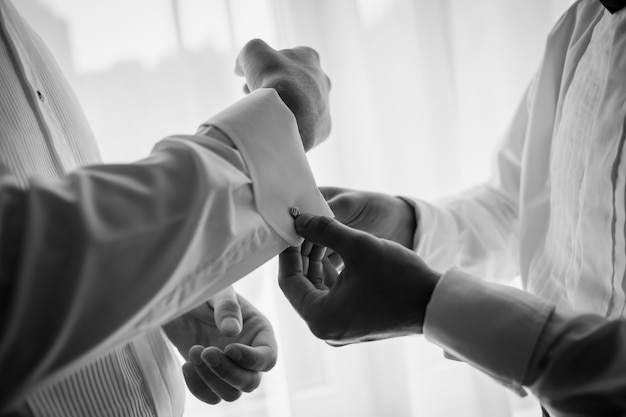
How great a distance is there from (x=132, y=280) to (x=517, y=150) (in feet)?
2.98

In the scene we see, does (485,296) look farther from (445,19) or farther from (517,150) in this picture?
(445,19)

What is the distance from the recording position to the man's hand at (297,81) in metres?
0.64

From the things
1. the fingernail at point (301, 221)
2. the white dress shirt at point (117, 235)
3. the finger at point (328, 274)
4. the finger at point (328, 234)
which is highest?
the white dress shirt at point (117, 235)

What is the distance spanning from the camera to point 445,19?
4.38 ft

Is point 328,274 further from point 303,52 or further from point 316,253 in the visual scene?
point 303,52

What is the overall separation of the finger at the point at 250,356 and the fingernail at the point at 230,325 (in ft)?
0.07

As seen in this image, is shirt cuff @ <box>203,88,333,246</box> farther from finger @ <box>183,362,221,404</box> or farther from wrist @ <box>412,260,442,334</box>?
finger @ <box>183,362,221,404</box>

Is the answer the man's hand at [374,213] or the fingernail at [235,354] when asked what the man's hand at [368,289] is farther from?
the man's hand at [374,213]

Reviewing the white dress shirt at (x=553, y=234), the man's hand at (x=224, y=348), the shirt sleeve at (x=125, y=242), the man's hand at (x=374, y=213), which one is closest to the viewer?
the shirt sleeve at (x=125, y=242)

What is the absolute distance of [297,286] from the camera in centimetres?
62

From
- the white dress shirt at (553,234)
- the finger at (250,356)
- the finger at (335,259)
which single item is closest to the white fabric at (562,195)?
the white dress shirt at (553,234)

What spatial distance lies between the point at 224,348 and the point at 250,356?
90mm

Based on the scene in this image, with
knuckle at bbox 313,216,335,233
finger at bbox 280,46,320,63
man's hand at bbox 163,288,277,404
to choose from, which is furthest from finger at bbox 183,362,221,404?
finger at bbox 280,46,320,63

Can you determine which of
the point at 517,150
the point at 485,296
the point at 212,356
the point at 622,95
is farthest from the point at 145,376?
the point at 517,150
